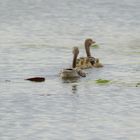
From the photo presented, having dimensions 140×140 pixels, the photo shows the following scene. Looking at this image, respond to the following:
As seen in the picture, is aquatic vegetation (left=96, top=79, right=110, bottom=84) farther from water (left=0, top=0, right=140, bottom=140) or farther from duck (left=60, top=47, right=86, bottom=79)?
duck (left=60, top=47, right=86, bottom=79)

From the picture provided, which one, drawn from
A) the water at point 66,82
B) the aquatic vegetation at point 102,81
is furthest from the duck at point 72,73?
the aquatic vegetation at point 102,81

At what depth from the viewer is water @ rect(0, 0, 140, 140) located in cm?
2323

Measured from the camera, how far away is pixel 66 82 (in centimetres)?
3019

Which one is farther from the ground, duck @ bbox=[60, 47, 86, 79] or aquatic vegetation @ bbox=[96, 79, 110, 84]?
duck @ bbox=[60, 47, 86, 79]

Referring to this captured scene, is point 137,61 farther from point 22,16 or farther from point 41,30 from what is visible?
point 22,16

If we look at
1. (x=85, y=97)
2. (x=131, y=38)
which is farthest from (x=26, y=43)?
(x=85, y=97)

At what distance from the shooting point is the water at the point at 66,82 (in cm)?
2323

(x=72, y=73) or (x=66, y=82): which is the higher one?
(x=72, y=73)

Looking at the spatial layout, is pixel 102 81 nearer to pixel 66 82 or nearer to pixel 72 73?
pixel 66 82

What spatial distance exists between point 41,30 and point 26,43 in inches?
264

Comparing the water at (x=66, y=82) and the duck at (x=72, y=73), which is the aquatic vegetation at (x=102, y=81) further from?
the duck at (x=72, y=73)

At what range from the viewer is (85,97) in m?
27.6

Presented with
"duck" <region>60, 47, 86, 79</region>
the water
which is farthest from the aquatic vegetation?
"duck" <region>60, 47, 86, 79</region>

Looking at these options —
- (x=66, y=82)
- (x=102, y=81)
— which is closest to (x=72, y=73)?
(x=66, y=82)
